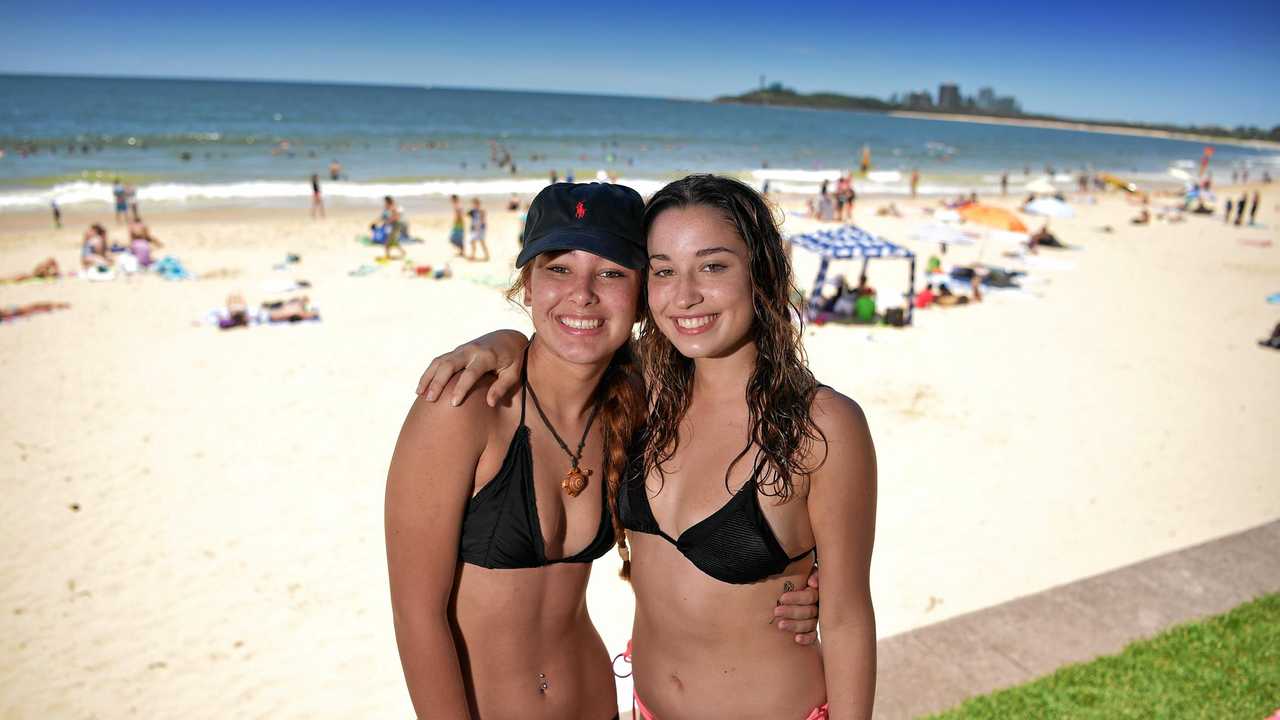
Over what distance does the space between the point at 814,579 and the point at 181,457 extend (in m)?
8.00

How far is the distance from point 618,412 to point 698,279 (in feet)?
1.63

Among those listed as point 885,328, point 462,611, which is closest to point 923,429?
point 885,328

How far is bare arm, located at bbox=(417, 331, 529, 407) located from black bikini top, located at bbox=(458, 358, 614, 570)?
0.18m

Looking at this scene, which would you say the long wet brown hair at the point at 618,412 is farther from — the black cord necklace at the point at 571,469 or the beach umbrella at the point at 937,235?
the beach umbrella at the point at 937,235

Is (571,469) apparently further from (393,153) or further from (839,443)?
(393,153)

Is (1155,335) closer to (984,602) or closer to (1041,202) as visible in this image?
(1041,202)

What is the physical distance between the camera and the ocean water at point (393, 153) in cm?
3288

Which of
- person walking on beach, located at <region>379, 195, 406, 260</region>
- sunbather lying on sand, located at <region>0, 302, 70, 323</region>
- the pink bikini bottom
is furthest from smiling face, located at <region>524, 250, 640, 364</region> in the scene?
person walking on beach, located at <region>379, 195, 406, 260</region>

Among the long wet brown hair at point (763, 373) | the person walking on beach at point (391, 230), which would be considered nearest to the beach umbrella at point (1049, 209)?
the person walking on beach at point (391, 230)

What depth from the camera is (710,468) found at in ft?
7.57

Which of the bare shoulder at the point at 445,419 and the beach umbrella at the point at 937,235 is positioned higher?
the bare shoulder at the point at 445,419

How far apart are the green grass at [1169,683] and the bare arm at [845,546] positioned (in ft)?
5.77

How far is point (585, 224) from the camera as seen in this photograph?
81.6 inches

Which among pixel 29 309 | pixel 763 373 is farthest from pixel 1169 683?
pixel 29 309
